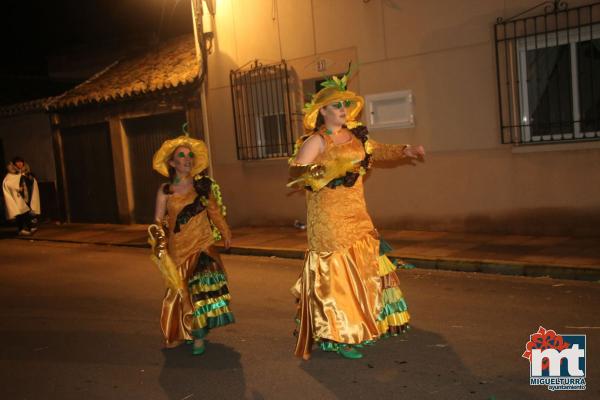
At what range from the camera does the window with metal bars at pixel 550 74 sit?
9.36m

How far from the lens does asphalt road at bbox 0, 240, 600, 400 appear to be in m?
4.72

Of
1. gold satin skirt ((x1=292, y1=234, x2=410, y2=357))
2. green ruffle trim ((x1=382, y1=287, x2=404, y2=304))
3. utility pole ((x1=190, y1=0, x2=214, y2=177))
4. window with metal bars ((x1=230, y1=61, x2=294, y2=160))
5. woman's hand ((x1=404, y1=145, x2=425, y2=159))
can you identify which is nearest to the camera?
gold satin skirt ((x1=292, y1=234, x2=410, y2=357))

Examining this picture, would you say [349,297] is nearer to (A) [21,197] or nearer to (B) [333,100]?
(B) [333,100]

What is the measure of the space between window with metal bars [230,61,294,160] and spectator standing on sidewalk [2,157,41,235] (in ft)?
17.5

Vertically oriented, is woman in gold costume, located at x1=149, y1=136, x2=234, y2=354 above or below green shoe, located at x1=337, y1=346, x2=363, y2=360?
above

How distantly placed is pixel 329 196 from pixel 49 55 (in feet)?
63.7

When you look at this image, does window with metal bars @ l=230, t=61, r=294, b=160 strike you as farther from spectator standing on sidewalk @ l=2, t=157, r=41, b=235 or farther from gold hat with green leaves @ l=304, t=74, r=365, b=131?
gold hat with green leaves @ l=304, t=74, r=365, b=131

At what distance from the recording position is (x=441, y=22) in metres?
10.5

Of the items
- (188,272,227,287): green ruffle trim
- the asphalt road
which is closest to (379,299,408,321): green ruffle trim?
the asphalt road

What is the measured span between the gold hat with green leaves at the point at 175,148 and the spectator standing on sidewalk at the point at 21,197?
35.8 ft

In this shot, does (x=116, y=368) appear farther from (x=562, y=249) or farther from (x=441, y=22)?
(x=441, y=22)

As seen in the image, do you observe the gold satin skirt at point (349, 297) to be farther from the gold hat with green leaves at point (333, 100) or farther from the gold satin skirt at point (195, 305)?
the gold hat with green leaves at point (333, 100)

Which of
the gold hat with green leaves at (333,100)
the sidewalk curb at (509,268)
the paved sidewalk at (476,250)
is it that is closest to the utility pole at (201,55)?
the paved sidewalk at (476,250)

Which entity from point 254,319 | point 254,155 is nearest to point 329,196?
point 254,319
